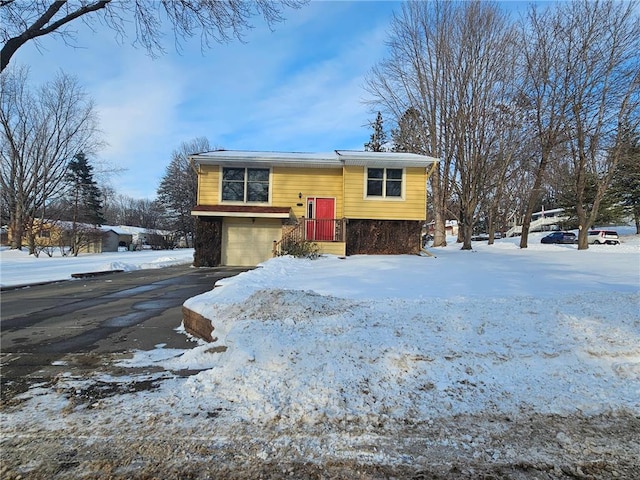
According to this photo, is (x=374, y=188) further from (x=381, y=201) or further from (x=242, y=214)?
(x=242, y=214)

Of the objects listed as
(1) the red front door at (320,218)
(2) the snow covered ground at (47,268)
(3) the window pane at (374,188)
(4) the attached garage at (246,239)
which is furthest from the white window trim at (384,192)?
(2) the snow covered ground at (47,268)

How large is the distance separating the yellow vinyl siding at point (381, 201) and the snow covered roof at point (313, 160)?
0.48 metres

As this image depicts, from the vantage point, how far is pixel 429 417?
2.84 meters

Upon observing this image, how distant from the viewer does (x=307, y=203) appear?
16219 millimetres

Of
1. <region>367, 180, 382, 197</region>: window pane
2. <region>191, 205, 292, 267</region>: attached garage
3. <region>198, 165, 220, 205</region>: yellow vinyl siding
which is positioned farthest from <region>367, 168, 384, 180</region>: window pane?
<region>198, 165, 220, 205</region>: yellow vinyl siding

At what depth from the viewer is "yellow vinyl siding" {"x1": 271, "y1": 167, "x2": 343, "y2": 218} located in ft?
52.9

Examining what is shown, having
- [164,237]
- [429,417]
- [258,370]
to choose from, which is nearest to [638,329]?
[429,417]

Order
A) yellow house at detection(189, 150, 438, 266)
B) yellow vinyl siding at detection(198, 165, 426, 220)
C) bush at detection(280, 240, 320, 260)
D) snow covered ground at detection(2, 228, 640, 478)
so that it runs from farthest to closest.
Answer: yellow vinyl siding at detection(198, 165, 426, 220) < yellow house at detection(189, 150, 438, 266) < bush at detection(280, 240, 320, 260) < snow covered ground at detection(2, 228, 640, 478)

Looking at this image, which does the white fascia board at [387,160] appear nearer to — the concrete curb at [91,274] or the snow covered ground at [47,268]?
the snow covered ground at [47,268]

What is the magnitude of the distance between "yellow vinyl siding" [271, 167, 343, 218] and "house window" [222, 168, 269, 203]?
0.42 metres

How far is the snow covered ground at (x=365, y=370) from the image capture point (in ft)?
8.99

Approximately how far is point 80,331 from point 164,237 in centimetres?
4317

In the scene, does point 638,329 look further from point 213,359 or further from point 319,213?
point 319,213

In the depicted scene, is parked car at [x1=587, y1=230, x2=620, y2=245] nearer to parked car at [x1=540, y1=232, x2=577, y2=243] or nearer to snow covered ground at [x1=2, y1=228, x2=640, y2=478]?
parked car at [x1=540, y1=232, x2=577, y2=243]
